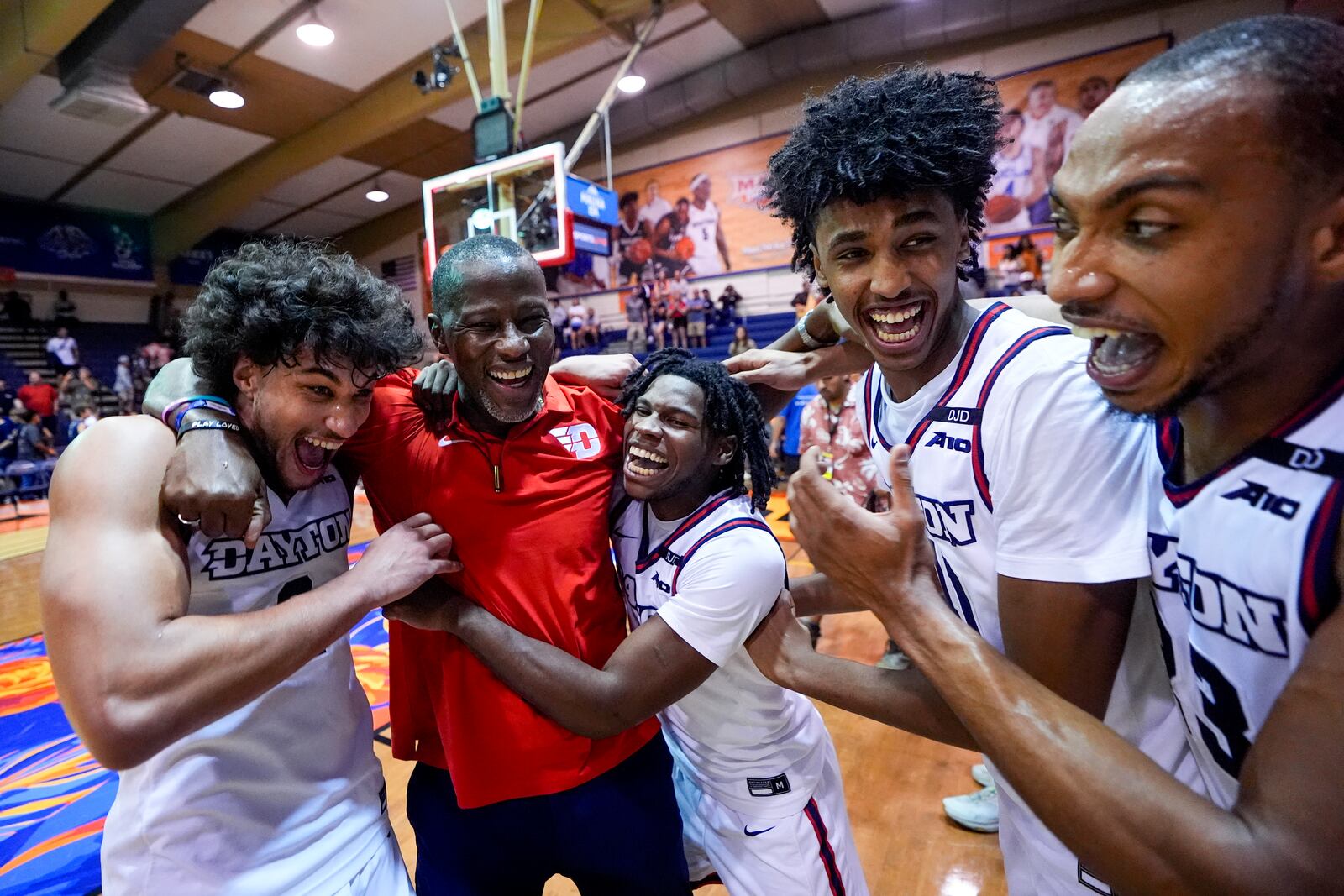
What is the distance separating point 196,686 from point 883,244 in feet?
5.00

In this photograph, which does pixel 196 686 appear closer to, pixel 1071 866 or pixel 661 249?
pixel 1071 866

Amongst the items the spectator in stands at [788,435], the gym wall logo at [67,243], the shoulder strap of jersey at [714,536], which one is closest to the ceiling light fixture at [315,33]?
the spectator in stands at [788,435]

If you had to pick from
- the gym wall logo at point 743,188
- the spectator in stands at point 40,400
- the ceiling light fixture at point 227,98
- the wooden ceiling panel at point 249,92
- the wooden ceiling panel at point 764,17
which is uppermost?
the wooden ceiling panel at point 764,17

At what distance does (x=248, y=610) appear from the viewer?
1.49 m

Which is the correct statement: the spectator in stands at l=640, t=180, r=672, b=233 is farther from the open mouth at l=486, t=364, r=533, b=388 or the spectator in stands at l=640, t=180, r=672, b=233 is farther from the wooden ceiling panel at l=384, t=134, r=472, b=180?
the open mouth at l=486, t=364, r=533, b=388

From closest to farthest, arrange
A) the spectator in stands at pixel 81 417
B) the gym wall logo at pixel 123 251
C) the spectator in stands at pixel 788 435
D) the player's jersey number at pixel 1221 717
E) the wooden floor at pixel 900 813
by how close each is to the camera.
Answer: the player's jersey number at pixel 1221 717
the wooden floor at pixel 900 813
the spectator in stands at pixel 788 435
the spectator in stands at pixel 81 417
the gym wall logo at pixel 123 251

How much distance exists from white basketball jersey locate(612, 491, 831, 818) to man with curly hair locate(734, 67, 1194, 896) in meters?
0.15

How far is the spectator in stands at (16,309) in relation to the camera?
14.7m

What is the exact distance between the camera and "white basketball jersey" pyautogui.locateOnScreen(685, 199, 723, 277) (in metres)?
14.1

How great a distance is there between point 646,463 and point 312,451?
0.83 meters

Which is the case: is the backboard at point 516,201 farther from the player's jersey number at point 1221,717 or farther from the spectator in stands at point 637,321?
the player's jersey number at point 1221,717

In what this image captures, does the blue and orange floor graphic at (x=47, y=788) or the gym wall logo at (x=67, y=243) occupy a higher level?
the gym wall logo at (x=67, y=243)

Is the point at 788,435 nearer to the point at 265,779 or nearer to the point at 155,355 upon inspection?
the point at 265,779

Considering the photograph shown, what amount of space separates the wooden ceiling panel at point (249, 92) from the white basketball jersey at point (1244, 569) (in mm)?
12912
